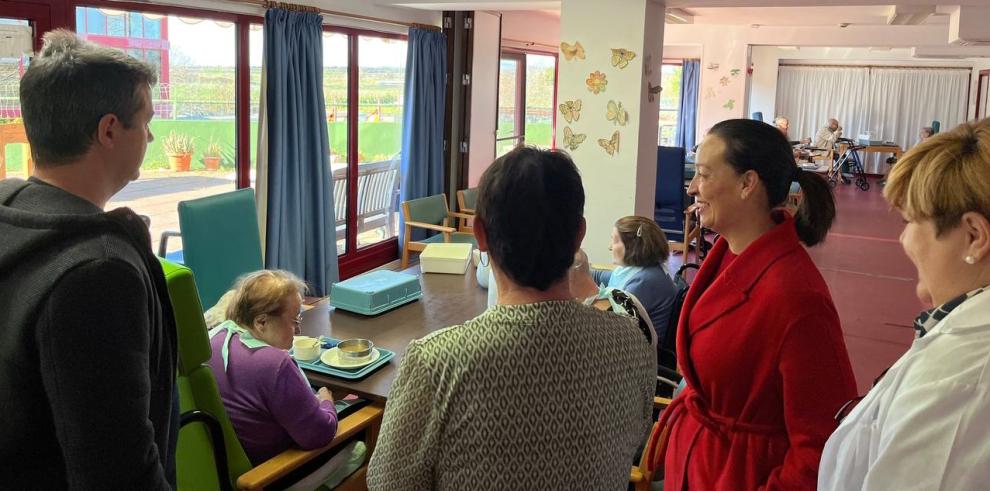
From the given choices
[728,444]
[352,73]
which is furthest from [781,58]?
[728,444]

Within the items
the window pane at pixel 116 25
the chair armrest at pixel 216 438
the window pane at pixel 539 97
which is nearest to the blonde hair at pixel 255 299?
the chair armrest at pixel 216 438

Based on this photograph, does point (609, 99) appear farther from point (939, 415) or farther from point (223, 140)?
point (939, 415)

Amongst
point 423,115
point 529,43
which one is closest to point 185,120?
point 423,115

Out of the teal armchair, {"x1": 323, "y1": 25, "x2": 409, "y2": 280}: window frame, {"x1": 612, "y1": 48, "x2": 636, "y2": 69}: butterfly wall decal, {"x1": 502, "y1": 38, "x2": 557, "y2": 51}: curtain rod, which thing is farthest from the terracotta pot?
{"x1": 502, "y1": 38, "x2": 557, "y2": 51}: curtain rod

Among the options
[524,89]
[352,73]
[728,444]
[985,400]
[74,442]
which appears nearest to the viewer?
[985,400]

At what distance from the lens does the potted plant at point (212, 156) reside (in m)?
5.07

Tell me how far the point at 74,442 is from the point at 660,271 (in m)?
2.54

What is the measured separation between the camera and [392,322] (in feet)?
10.3

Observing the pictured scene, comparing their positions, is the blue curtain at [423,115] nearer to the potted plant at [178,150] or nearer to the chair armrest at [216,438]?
the potted plant at [178,150]

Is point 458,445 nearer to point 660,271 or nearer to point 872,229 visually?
point 660,271

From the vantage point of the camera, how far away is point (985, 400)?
0.99m

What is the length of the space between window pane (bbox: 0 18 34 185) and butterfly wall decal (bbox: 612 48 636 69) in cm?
343

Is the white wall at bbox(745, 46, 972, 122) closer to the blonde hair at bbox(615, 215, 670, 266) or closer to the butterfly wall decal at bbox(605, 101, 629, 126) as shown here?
the butterfly wall decal at bbox(605, 101, 629, 126)

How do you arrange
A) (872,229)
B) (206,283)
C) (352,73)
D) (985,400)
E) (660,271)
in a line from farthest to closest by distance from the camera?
(872,229)
(352,73)
(206,283)
(660,271)
(985,400)
